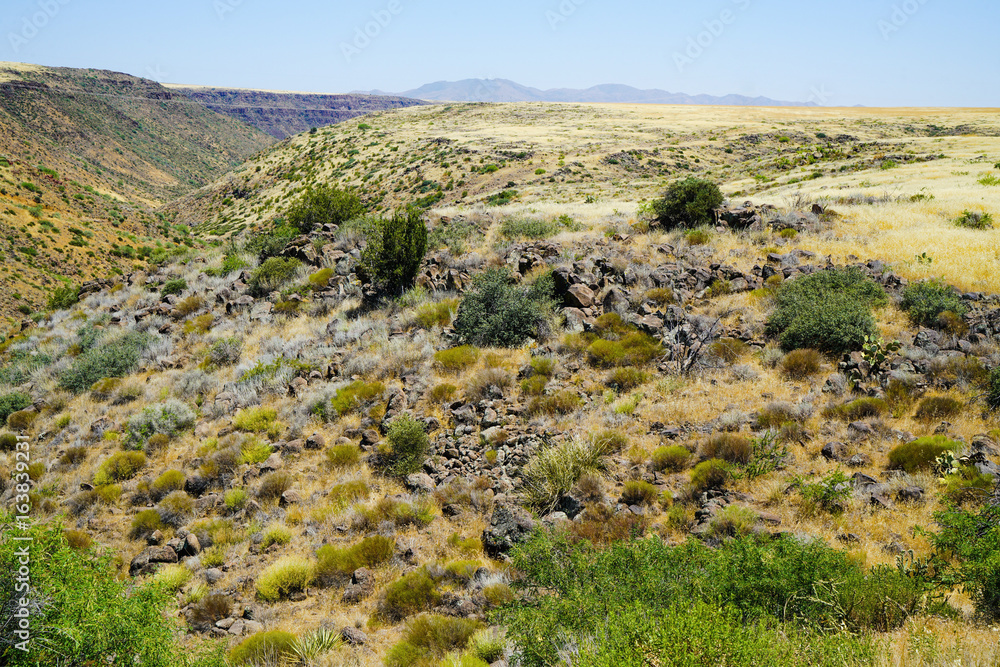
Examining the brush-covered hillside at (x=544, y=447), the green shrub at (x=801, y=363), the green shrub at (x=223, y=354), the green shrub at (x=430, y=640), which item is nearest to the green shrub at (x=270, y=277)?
the brush-covered hillside at (x=544, y=447)

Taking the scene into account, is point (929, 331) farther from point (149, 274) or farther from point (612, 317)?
point (149, 274)

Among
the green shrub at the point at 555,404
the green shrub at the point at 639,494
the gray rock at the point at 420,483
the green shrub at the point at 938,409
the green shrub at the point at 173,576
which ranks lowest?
the green shrub at the point at 173,576

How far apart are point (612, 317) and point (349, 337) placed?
22.1 feet

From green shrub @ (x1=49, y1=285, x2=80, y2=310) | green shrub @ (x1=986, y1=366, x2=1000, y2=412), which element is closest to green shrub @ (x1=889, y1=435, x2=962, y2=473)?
green shrub @ (x1=986, y1=366, x2=1000, y2=412)

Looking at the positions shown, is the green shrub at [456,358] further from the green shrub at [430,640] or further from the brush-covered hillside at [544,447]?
the green shrub at [430,640]

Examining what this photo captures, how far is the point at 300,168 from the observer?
5841cm

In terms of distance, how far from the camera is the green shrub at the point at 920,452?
6.12m

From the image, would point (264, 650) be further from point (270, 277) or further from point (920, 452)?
point (270, 277)

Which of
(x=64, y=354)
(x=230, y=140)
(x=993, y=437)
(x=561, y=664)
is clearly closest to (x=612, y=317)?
(x=993, y=437)

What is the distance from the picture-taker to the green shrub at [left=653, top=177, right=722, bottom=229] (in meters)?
16.2

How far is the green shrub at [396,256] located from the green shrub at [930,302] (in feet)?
39.0

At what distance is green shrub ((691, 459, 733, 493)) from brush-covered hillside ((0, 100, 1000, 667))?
0.04 metres

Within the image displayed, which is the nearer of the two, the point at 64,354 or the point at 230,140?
the point at 64,354

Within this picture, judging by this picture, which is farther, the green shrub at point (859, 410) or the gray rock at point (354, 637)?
the green shrub at point (859, 410)
